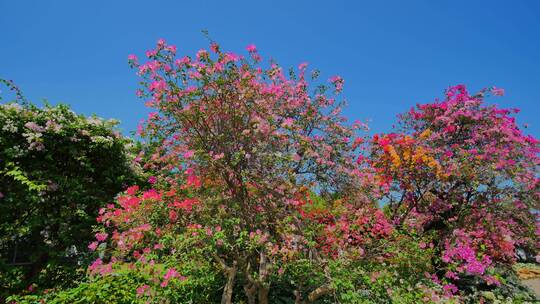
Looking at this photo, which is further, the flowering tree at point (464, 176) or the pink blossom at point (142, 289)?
the flowering tree at point (464, 176)

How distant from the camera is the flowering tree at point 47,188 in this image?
839cm

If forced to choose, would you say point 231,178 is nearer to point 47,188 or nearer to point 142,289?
point 142,289

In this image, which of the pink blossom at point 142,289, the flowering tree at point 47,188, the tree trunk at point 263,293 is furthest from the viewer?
the flowering tree at point 47,188

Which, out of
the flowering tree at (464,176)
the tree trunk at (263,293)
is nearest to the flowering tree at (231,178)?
the tree trunk at (263,293)

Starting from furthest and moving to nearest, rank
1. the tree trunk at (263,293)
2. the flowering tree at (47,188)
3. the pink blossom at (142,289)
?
1. the flowering tree at (47,188)
2. the tree trunk at (263,293)
3. the pink blossom at (142,289)

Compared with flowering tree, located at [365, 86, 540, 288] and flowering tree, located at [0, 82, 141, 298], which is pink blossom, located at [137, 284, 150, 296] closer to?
flowering tree, located at [0, 82, 141, 298]

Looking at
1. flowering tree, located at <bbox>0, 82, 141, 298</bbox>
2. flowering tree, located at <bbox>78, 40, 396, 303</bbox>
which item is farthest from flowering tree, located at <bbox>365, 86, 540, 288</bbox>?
flowering tree, located at <bbox>0, 82, 141, 298</bbox>

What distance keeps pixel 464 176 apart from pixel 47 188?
10315 millimetres

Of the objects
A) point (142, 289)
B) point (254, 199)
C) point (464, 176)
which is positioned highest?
point (464, 176)

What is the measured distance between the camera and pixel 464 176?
927 cm

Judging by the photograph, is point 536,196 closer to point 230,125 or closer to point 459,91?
point 459,91

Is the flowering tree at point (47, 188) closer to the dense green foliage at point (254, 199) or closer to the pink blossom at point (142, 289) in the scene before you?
the dense green foliage at point (254, 199)

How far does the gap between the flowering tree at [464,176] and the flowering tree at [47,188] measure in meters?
7.25

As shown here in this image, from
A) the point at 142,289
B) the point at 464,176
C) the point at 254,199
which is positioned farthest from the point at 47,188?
the point at 464,176
